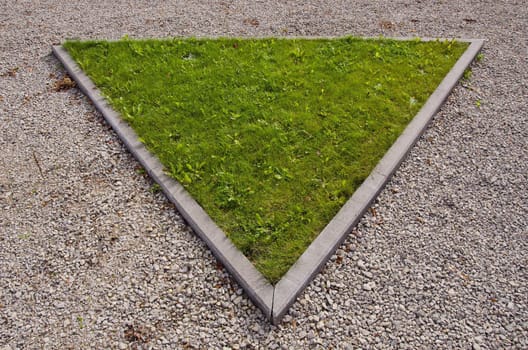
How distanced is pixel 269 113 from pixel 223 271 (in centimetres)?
249

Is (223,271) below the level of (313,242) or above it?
below

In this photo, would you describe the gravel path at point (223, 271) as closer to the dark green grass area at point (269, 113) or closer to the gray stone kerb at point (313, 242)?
the gray stone kerb at point (313, 242)

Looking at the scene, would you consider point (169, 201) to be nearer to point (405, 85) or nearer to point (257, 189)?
point (257, 189)

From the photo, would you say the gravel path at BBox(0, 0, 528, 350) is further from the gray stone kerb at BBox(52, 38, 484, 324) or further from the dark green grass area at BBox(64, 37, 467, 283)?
the dark green grass area at BBox(64, 37, 467, 283)

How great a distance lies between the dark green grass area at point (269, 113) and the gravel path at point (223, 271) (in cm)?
45

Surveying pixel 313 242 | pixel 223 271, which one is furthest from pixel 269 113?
pixel 223 271

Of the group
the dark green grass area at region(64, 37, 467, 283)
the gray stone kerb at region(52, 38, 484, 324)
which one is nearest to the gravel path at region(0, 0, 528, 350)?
the gray stone kerb at region(52, 38, 484, 324)

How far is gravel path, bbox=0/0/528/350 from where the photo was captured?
3.61m

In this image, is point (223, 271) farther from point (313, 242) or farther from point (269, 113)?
point (269, 113)

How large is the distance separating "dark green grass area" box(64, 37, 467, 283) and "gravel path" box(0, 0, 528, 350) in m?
0.45

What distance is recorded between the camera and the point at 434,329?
357 cm

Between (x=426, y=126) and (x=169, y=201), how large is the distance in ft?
11.9

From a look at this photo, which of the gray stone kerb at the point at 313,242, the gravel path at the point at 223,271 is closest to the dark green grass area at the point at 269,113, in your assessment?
the gray stone kerb at the point at 313,242

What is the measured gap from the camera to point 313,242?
163 inches
